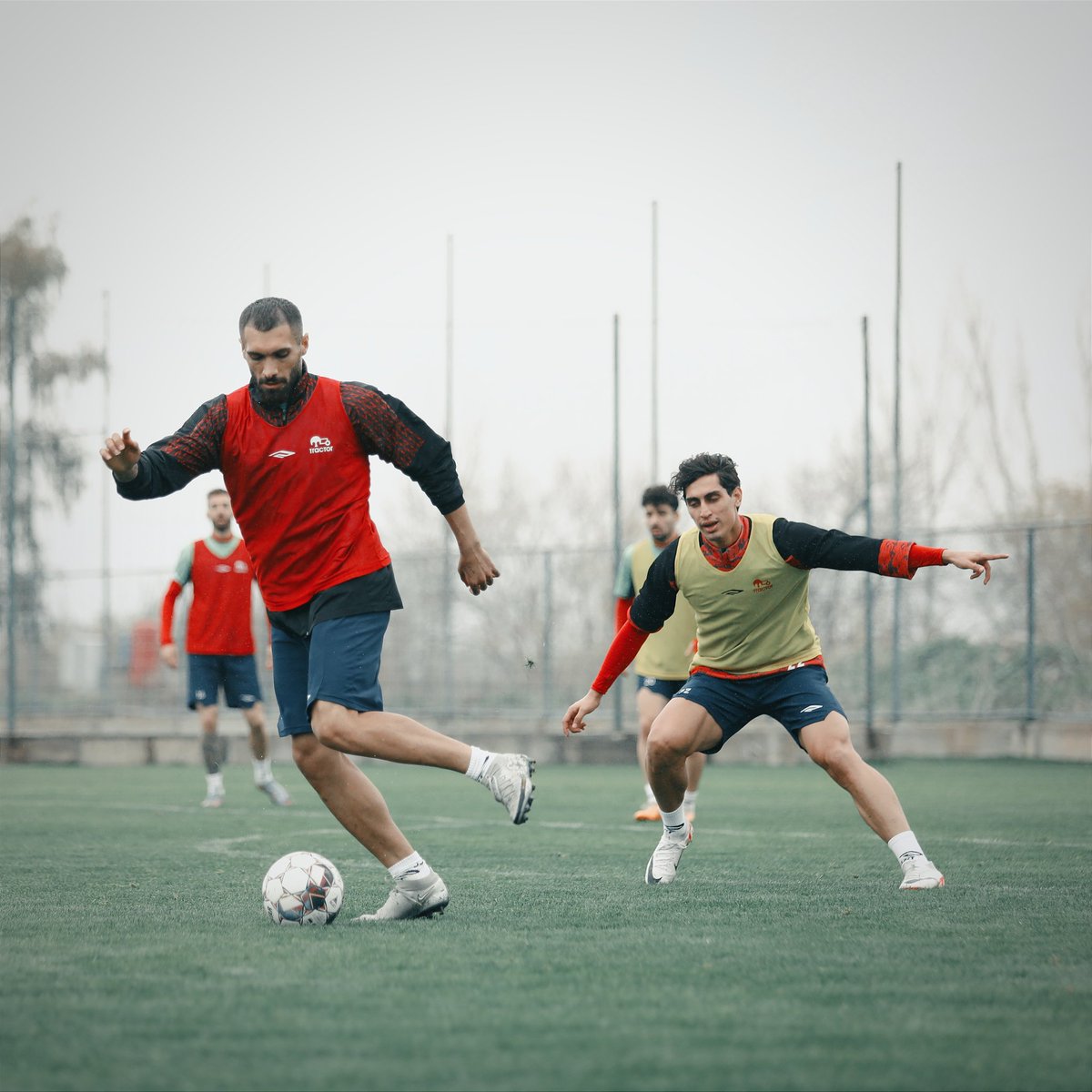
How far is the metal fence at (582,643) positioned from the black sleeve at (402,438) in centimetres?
1130

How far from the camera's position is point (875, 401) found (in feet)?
52.1

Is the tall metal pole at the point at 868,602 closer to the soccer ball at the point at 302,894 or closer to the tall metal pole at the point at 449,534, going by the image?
the tall metal pole at the point at 449,534

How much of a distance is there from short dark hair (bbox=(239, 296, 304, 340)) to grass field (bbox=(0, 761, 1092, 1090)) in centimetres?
206

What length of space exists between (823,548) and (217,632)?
275 inches

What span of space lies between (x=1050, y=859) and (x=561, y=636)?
1018 cm

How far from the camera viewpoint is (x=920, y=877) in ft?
18.8

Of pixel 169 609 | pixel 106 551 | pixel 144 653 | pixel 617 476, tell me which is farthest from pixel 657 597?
pixel 106 551

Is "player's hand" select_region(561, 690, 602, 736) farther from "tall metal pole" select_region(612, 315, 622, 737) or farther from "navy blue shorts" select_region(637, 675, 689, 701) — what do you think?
"tall metal pole" select_region(612, 315, 622, 737)

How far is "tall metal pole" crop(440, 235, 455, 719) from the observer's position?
56.7 ft

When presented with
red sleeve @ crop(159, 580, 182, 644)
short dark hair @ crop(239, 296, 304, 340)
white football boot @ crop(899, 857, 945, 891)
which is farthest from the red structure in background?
white football boot @ crop(899, 857, 945, 891)

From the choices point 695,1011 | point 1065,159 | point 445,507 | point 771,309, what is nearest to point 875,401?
point 771,309

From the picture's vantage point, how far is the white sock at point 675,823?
644 cm

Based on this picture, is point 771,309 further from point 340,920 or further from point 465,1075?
point 465,1075

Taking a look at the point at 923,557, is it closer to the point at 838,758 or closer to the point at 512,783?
the point at 838,758
